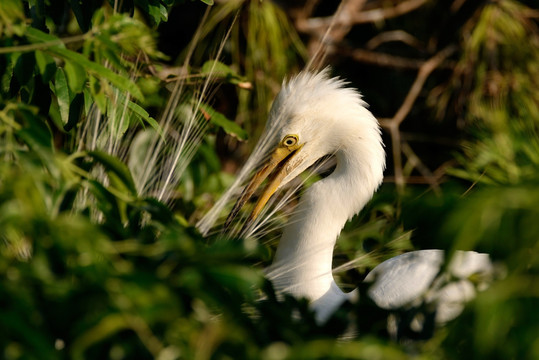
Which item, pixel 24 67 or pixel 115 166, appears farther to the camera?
pixel 24 67

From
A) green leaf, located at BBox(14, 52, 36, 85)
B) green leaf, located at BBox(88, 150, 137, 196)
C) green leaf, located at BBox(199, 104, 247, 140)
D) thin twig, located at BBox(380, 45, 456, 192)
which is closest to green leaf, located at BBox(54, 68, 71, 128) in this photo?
green leaf, located at BBox(14, 52, 36, 85)

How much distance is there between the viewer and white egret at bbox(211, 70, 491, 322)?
→ 1884 millimetres

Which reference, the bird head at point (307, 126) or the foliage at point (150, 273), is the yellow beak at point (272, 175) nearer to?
the bird head at point (307, 126)

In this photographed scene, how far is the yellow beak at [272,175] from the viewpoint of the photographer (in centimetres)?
202

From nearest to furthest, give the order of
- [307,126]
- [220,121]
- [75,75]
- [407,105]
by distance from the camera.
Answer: [75,75]
[220,121]
[307,126]
[407,105]

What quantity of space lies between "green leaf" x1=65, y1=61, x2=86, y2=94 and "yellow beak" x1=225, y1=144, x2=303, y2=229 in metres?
0.91

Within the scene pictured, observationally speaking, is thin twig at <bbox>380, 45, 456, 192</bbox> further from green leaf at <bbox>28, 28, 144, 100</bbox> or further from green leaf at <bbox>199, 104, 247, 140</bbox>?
green leaf at <bbox>28, 28, 144, 100</bbox>

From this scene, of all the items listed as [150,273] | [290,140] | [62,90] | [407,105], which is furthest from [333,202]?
[407,105]

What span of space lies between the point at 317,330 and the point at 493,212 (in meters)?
0.25

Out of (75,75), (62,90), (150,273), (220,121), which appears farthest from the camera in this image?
(220,121)

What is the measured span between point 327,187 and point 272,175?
17 centimetres

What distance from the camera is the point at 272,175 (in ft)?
6.75

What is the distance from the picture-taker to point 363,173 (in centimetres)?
194

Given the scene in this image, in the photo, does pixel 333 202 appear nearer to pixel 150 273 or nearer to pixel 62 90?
pixel 62 90
